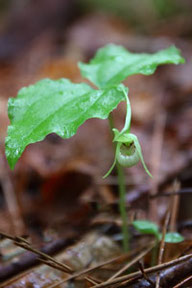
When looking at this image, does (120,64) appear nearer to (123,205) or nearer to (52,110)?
(52,110)

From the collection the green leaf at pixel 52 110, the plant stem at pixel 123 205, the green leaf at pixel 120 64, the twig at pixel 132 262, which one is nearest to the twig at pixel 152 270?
the twig at pixel 132 262

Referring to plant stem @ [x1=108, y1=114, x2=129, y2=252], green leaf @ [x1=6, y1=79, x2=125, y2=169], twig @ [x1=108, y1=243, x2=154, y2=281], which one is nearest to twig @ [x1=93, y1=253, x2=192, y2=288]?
twig @ [x1=108, y1=243, x2=154, y2=281]

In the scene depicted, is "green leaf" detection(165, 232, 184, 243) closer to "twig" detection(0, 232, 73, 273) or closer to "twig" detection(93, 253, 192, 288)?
"twig" detection(93, 253, 192, 288)

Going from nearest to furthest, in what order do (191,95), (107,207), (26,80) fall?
1. (107,207)
2. (191,95)
3. (26,80)

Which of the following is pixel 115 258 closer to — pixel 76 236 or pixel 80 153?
pixel 76 236

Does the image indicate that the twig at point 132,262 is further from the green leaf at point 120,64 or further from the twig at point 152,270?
the green leaf at point 120,64

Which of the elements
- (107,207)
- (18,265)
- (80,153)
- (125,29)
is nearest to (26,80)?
(80,153)
